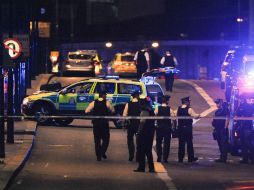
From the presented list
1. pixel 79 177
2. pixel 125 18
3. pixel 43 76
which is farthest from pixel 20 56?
pixel 125 18

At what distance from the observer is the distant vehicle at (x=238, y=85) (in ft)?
67.8

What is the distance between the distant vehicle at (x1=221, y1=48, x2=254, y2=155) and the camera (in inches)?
814

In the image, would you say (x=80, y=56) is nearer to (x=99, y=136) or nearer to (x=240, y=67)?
(x=240, y=67)

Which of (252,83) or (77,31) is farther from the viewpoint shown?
(77,31)

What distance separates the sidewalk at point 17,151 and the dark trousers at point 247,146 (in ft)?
17.9

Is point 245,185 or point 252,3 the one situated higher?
point 252,3

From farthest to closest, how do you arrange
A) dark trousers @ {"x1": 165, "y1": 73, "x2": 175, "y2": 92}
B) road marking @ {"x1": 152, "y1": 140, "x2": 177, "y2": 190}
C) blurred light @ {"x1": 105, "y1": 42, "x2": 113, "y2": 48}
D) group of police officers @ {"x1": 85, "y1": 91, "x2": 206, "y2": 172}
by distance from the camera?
blurred light @ {"x1": 105, "y1": 42, "x2": 113, "y2": 48}, dark trousers @ {"x1": 165, "y1": 73, "x2": 175, "y2": 92}, group of police officers @ {"x1": 85, "y1": 91, "x2": 206, "y2": 172}, road marking @ {"x1": 152, "y1": 140, "x2": 177, "y2": 190}

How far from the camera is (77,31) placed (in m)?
108

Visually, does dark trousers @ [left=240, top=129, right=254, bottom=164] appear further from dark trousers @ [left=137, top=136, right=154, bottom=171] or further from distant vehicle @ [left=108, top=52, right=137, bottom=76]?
distant vehicle @ [left=108, top=52, right=137, bottom=76]

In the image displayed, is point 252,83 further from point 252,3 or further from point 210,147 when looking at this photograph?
point 252,3

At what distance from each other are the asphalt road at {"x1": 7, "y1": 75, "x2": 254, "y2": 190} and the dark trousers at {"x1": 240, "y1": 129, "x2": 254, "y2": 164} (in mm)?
329

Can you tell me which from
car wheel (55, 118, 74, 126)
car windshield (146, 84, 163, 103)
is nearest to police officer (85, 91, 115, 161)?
car wheel (55, 118, 74, 126)

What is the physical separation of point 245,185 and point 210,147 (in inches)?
325

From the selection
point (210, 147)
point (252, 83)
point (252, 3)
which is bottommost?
point (210, 147)
